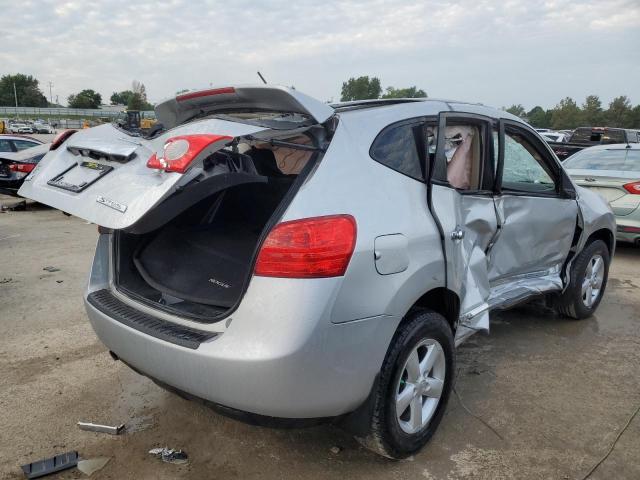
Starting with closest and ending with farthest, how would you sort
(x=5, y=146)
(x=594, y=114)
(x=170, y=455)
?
(x=170, y=455) → (x=5, y=146) → (x=594, y=114)

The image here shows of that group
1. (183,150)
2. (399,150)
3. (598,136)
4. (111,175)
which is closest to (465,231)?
(399,150)

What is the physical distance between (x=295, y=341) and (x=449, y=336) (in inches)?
41.6

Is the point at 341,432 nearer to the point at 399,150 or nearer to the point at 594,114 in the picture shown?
the point at 399,150

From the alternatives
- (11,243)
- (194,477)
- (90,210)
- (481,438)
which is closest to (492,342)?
(481,438)

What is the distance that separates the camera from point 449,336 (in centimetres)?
274

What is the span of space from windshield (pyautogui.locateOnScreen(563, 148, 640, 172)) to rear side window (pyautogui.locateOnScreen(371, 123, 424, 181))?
5.60 meters

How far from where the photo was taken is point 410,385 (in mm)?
2535

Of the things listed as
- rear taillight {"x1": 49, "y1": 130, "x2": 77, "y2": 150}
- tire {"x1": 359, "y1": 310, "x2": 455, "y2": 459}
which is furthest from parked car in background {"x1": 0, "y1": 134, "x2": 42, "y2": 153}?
tire {"x1": 359, "y1": 310, "x2": 455, "y2": 459}

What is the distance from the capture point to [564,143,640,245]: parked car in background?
266 inches

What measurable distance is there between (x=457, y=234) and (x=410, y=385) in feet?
2.60

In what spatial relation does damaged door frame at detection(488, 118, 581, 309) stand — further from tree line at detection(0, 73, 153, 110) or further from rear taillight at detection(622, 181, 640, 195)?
tree line at detection(0, 73, 153, 110)

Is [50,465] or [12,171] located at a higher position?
[12,171]

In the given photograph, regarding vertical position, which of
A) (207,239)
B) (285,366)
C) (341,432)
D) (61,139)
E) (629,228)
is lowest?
(341,432)

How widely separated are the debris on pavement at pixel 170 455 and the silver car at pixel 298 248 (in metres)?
0.46
